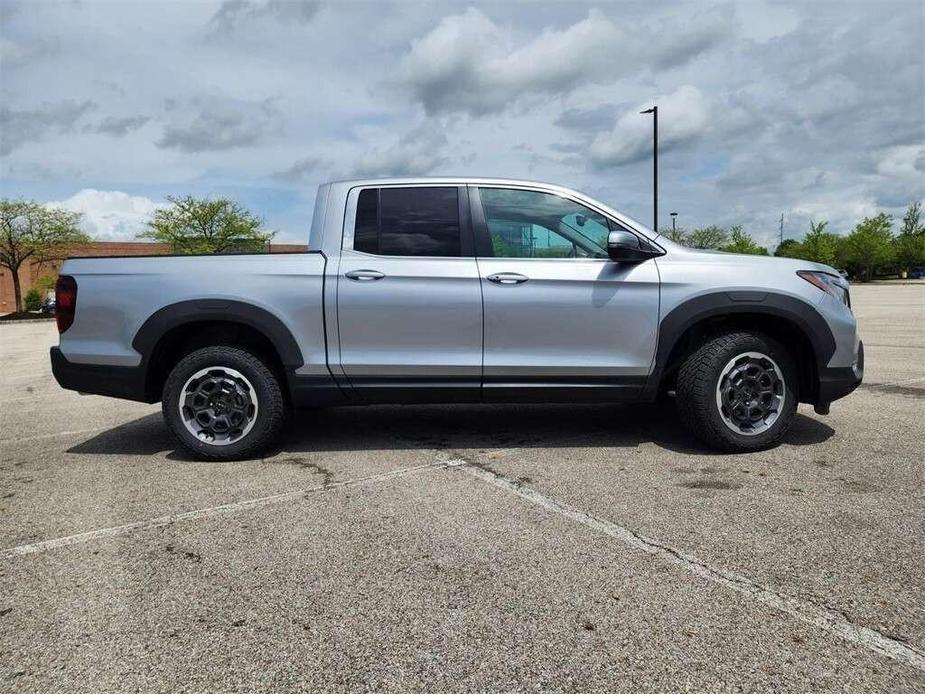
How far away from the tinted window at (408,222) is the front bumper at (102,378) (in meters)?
1.71

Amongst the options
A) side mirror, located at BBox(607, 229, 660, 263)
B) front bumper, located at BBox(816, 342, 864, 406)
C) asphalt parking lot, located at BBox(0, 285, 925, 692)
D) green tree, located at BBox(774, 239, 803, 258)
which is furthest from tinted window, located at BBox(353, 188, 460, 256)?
green tree, located at BBox(774, 239, 803, 258)

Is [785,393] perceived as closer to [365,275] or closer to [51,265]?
[365,275]

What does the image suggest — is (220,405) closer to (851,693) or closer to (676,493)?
(676,493)

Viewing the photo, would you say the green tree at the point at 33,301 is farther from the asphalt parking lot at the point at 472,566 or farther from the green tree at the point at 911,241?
the green tree at the point at 911,241

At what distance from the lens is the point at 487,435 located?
5215mm

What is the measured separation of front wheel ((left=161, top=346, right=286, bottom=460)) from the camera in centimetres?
447

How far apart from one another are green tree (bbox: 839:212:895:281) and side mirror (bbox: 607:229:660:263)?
70804 millimetres

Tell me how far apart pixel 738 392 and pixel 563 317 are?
1.27m

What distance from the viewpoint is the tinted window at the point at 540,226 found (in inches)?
179

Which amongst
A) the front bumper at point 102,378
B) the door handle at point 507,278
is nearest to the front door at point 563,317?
the door handle at point 507,278

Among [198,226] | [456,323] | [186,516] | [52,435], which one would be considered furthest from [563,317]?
[198,226]

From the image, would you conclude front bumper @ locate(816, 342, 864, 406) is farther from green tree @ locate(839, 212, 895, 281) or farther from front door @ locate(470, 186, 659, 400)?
green tree @ locate(839, 212, 895, 281)

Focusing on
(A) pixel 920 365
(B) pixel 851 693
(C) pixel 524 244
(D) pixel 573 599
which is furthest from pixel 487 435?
(A) pixel 920 365

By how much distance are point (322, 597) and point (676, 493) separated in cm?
206
